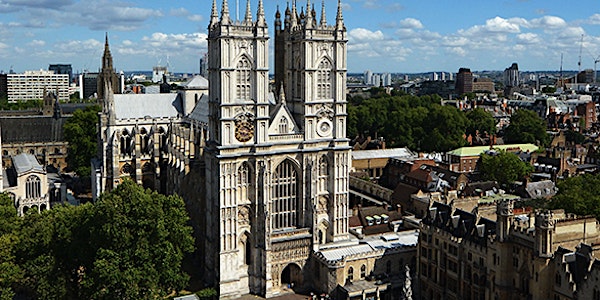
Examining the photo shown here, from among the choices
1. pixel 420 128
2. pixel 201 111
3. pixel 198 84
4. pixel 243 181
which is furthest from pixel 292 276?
pixel 420 128

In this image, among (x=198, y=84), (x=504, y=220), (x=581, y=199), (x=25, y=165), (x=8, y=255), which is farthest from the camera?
(x=198, y=84)

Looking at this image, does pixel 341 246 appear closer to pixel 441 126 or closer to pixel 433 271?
pixel 433 271

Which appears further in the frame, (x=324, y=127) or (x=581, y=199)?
(x=581, y=199)

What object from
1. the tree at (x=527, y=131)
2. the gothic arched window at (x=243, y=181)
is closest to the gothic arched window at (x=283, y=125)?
the gothic arched window at (x=243, y=181)

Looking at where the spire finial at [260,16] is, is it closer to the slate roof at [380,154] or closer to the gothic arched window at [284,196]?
the gothic arched window at [284,196]

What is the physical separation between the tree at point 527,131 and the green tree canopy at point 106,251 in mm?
97097

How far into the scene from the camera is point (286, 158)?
5831cm

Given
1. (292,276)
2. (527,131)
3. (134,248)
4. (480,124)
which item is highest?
(480,124)

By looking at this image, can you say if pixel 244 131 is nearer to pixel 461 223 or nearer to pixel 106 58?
pixel 461 223

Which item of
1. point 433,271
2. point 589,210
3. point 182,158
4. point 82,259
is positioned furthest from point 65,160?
point 589,210

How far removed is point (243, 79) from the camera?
56562 millimetres

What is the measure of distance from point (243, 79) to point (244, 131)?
15.9ft

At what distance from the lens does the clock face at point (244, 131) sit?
56.0 metres

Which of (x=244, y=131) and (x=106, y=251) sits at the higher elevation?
(x=244, y=131)
